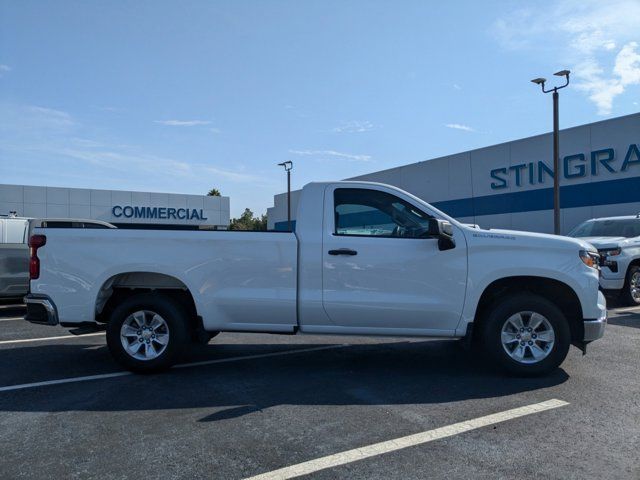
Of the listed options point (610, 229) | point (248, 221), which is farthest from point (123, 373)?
point (248, 221)

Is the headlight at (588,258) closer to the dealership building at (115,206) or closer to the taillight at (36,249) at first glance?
the taillight at (36,249)

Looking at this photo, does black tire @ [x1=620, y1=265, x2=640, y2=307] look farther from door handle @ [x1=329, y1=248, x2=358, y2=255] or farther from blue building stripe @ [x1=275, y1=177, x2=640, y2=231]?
blue building stripe @ [x1=275, y1=177, x2=640, y2=231]

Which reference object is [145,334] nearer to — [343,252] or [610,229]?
[343,252]

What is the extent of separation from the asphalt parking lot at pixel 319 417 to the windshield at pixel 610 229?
5744 millimetres

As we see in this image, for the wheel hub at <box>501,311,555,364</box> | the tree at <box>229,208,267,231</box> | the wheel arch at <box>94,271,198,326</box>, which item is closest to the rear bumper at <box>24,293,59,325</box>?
the wheel arch at <box>94,271,198,326</box>

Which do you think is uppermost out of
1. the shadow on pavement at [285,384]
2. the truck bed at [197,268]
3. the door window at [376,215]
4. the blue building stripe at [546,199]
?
the blue building stripe at [546,199]

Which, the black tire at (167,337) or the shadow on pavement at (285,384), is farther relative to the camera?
the black tire at (167,337)

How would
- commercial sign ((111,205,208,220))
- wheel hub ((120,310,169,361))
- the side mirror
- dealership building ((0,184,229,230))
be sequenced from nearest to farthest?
the side mirror, wheel hub ((120,310,169,361)), dealership building ((0,184,229,230)), commercial sign ((111,205,208,220))

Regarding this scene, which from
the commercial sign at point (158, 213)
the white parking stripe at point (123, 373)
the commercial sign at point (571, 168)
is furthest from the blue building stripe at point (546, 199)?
the commercial sign at point (158, 213)

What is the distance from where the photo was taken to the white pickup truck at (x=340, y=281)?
17.9 feet

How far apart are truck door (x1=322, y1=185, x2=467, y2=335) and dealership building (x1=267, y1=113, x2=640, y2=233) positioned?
61.8 feet

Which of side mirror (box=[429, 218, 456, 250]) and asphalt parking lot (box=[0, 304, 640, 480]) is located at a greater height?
side mirror (box=[429, 218, 456, 250])

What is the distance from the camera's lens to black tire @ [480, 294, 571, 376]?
214 inches

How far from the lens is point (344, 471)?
3.33 meters
